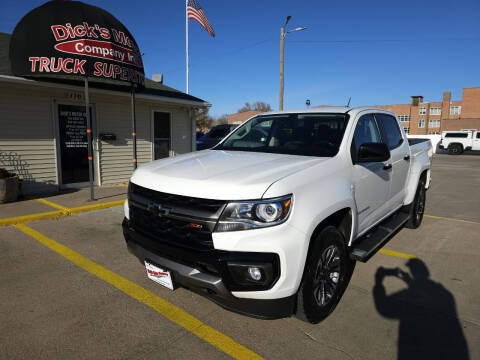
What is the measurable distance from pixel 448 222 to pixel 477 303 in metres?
3.31

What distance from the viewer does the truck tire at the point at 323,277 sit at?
2.47m

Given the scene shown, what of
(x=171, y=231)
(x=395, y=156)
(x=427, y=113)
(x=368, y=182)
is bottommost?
(x=171, y=231)

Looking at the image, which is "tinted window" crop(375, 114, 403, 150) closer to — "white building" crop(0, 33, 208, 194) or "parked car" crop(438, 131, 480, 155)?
"white building" crop(0, 33, 208, 194)

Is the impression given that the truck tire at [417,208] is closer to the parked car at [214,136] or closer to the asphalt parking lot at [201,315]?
the asphalt parking lot at [201,315]

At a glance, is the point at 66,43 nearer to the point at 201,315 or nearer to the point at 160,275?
the point at 160,275

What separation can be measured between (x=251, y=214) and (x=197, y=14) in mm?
15586

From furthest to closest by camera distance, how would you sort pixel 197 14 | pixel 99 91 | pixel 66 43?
1. pixel 197 14
2. pixel 99 91
3. pixel 66 43

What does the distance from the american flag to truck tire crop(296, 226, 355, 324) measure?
14.7 meters

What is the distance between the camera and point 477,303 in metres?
3.10

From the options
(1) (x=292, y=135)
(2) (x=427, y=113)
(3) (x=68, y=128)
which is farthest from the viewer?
(2) (x=427, y=113)

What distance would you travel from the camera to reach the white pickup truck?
7.19 feet

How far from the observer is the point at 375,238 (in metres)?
3.69

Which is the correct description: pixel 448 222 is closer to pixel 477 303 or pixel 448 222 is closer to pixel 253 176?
pixel 477 303

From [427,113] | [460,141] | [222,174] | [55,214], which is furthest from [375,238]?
[427,113]
